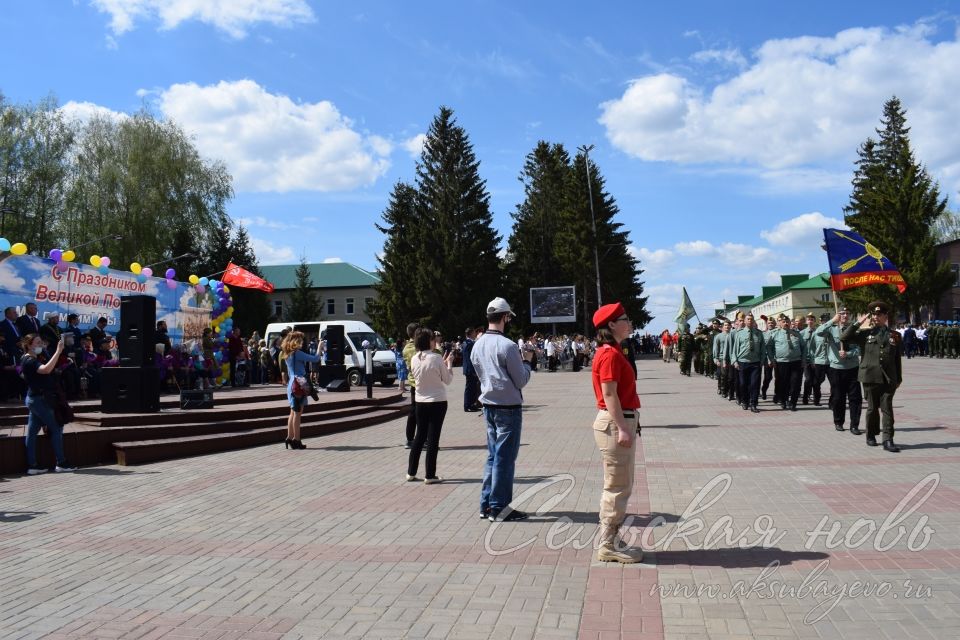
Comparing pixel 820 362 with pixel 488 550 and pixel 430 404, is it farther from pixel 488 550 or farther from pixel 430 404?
pixel 488 550

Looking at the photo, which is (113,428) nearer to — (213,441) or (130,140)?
(213,441)

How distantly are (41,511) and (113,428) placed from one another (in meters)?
3.69

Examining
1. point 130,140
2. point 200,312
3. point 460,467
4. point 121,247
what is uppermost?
point 130,140

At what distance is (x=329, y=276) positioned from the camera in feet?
317

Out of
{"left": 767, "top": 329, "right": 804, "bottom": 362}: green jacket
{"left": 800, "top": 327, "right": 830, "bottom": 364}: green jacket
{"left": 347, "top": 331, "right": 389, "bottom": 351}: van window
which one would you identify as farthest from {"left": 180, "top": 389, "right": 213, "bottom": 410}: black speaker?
{"left": 347, "top": 331, "right": 389, "bottom": 351}: van window

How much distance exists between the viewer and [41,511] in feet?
25.2

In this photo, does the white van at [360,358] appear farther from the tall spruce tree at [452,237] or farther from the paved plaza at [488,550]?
the tall spruce tree at [452,237]

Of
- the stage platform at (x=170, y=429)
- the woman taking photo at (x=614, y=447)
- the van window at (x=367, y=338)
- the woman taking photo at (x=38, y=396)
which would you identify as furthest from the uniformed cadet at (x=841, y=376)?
the van window at (x=367, y=338)

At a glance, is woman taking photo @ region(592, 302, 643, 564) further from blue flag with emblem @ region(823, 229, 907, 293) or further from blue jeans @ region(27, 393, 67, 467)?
blue flag with emblem @ region(823, 229, 907, 293)

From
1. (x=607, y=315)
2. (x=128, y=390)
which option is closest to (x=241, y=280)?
(x=128, y=390)

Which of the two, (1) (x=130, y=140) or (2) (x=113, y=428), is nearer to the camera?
(2) (x=113, y=428)

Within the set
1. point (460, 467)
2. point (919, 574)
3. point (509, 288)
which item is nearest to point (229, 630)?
point (919, 574)

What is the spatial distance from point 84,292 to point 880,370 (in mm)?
16901

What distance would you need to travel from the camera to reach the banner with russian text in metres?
16.4
